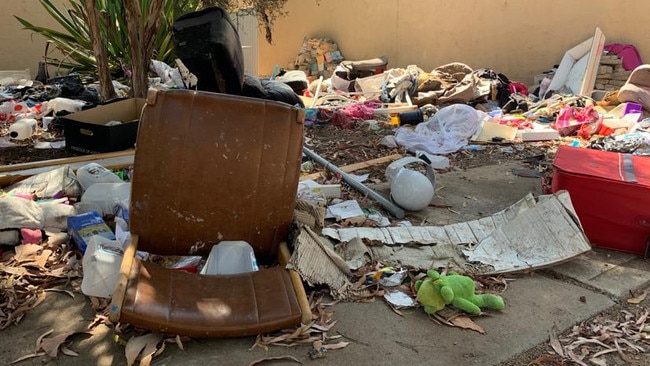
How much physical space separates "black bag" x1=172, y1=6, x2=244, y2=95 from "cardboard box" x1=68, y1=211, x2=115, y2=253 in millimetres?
1902

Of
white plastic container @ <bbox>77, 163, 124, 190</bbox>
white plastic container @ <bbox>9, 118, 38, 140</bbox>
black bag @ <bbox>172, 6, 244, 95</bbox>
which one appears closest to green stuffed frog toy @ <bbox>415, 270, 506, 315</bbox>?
white plastic container @ <bbox>77, 163, 124, 190</bbox>

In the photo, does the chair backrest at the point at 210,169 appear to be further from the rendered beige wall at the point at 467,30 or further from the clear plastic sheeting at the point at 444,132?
the rendered beige wall at the point at 467,30

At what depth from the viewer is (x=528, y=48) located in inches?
375

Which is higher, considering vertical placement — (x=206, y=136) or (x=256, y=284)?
(x=206, y=136)

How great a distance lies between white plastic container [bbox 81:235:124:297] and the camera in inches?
93.9

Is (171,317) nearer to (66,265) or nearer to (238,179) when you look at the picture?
(238,179)

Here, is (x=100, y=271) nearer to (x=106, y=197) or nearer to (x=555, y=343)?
(x=106, y=197)

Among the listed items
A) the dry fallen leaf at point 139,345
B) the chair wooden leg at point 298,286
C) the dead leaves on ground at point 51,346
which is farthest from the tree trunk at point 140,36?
the dry fallen leaf at point 139,345

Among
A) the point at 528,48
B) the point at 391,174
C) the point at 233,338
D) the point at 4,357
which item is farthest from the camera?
the point at 528,48

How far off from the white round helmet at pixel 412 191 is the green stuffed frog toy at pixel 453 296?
3.69ft

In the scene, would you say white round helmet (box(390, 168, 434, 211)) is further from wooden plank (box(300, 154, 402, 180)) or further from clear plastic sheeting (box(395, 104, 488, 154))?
clear plastic sheeting (box(395, 104, 488, 154))

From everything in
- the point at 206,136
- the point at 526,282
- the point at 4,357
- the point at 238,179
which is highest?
the point at 206,136

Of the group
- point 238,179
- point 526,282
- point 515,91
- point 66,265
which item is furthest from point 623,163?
point 515,91

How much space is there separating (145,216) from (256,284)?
2.23ft
